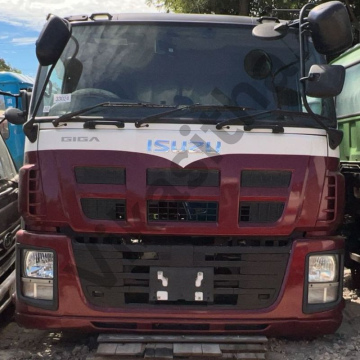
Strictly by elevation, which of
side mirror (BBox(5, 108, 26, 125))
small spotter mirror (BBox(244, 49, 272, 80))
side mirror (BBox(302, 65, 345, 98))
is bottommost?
side mirror (BBox(5, 108, 26, 125))

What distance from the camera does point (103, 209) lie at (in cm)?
345

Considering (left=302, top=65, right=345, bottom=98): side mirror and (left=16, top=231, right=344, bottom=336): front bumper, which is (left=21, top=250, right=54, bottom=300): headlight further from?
(left=302, top=65, right=345, bottom=98): side mirror

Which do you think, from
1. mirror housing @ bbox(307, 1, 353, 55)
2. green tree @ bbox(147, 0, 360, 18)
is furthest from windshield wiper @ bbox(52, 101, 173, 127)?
green tree @ bbox(147, 0, 360, 18)

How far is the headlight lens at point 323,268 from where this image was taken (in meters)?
3.51

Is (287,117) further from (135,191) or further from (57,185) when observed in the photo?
(57,185)

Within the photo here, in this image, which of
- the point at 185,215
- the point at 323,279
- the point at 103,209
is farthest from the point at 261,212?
the point at 103,209

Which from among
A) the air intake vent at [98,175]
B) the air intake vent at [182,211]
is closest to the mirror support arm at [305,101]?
the air intake vent at [182,211]

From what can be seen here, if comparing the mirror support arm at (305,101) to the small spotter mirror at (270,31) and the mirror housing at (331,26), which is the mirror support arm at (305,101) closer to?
the mirror housing at (331,26)

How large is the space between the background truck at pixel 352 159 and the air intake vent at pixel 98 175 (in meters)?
2.71

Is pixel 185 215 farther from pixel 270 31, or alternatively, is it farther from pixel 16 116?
pixel 16 116

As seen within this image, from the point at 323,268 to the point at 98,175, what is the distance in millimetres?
1711

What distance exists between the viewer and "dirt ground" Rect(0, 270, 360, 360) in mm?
3709

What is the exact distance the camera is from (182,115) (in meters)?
3.55

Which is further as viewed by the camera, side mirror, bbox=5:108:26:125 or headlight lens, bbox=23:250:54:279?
side mirror, bbox=5:108:26:125
